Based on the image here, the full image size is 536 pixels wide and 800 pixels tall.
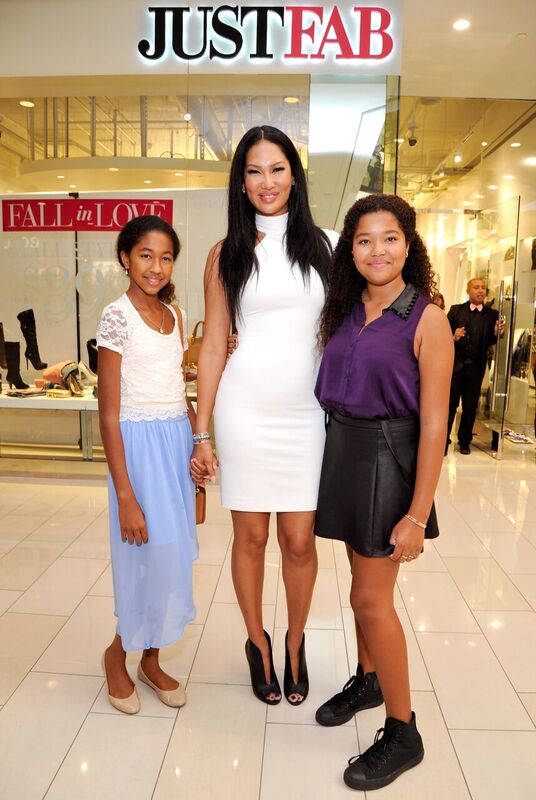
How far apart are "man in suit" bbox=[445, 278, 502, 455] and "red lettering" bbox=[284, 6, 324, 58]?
9.83 feet

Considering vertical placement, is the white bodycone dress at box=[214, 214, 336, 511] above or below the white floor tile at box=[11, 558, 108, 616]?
above

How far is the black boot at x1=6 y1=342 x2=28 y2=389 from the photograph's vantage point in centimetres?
540

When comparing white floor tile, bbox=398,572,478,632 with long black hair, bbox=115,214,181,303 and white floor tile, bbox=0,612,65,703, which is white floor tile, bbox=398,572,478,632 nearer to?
white floor tile, bbox=0,612,65,703

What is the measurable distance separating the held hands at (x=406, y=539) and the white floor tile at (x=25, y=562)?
205cm

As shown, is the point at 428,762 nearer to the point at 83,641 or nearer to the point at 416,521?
the point at 416,521

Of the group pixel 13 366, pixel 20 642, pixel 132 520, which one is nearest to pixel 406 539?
pixel 132 520

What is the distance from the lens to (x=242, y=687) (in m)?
2.22

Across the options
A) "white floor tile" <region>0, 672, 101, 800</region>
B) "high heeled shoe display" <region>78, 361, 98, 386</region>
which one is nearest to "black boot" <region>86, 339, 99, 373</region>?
"high heeled shoe display" <region>78, 361, 98, 386</region>

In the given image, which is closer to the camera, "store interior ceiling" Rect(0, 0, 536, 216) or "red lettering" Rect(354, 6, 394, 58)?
"red lettering" Rect(354, 6, 394, 58)

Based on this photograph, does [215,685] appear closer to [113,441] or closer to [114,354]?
[113,441]

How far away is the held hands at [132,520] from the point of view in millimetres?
1907

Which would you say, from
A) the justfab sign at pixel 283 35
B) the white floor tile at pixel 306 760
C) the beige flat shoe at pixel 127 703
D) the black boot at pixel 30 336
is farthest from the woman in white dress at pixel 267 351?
the black boot at pixel 30 336

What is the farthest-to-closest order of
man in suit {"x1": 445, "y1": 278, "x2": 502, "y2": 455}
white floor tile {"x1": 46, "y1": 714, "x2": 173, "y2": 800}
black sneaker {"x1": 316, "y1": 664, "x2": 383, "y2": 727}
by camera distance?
man in suit {"x1": 445, "y1": 278, "x2": 502, "y2": 455}, black sneaker {"x1": 316, "y1": 664, "x2": 383, "y2": 727}, white floor tile {"x1": 46, "y1": 714, "x2": 173, "y2": 800}

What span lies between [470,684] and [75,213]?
4475mm
